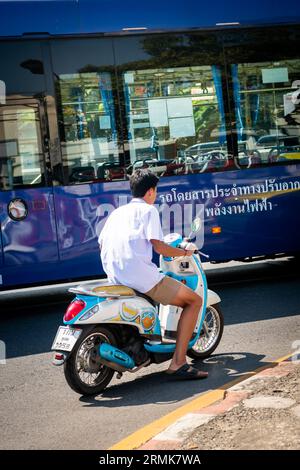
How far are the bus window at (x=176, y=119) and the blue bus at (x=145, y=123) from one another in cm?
2

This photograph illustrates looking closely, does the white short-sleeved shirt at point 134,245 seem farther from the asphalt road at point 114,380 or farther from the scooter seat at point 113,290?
the asphalt road at point 114,380

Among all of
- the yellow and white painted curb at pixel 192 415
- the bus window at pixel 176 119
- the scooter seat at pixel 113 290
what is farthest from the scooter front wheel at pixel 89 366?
the bus window at pixel 176 119

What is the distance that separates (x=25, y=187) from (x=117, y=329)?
3.89 metres

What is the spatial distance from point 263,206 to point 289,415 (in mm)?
6359

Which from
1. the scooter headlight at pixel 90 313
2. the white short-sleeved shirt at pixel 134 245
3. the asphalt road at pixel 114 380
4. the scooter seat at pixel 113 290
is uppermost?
the white short-sleeved shirt at pixel 134 245

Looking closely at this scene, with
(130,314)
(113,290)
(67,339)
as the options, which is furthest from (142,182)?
(67,339)

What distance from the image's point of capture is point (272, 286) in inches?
467

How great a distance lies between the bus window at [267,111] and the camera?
11.9 metres

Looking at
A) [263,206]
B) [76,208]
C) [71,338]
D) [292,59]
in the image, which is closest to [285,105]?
[292,59]

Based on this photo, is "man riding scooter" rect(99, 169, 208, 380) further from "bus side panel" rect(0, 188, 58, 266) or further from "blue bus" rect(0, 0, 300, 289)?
"blue bus" rect(0, 0, 300, 289)

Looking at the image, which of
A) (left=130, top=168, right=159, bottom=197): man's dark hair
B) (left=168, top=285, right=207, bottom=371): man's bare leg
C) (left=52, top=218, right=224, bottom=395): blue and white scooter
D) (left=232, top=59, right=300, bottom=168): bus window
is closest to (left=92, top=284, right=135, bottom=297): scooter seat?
(left=52, top=218, right=224, bottom=395): blue and white scooter

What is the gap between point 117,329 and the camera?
736cm

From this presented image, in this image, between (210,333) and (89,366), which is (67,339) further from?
(210,333)
